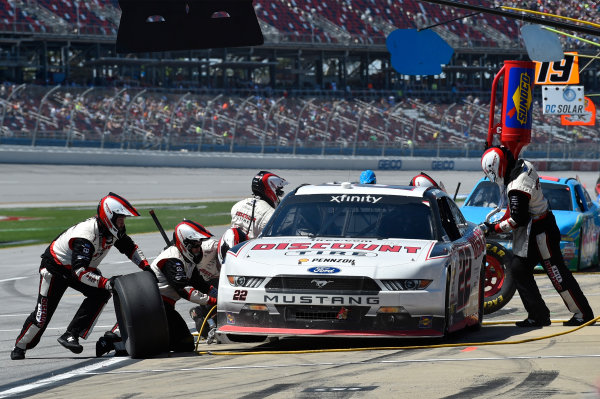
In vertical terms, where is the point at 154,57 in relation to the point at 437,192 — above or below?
above

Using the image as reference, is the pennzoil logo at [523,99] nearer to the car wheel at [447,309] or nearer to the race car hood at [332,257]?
the race car hood at [332,257]

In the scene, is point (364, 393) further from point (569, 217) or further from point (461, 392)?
point (569, 217)

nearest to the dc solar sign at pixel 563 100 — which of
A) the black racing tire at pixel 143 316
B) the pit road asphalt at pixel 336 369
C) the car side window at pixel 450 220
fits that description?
the pit road asphalt at pixel 336 369

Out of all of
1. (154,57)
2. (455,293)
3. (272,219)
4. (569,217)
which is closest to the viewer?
(455,293)

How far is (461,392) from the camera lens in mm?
5781

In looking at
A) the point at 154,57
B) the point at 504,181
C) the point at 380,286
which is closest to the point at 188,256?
the point at 380,286

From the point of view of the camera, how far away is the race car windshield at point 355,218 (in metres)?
8.70

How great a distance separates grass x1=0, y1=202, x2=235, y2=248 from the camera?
22.8m

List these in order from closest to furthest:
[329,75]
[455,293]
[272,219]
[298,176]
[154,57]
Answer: [455,293] → [272,219] → [298,176] → [154,57] → [329,75]

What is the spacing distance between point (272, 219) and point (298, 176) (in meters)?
35.1

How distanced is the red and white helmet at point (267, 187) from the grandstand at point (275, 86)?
34437 millimetres

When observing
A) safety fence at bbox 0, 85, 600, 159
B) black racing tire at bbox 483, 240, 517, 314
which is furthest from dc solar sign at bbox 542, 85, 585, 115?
black racing tire at bbox 483, 240, 517, 314

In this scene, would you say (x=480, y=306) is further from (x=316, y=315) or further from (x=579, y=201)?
(x=579, y=201)

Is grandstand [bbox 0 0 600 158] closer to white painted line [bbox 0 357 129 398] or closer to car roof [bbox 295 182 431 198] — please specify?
car roof [bbox 295 182 431 198]
